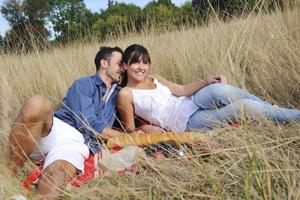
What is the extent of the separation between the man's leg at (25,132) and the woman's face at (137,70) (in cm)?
95

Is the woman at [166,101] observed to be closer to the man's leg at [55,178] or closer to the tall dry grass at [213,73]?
the tall dry grass at [213,73]

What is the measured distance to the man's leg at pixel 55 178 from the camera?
6.99 ft

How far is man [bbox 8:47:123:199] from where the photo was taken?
2.36m

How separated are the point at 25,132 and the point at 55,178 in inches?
11.4

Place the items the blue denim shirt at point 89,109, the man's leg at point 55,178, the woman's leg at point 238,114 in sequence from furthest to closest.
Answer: the blue denim shirt at point 89,109, the woman's leg at point 238,114, the man's leg at point 55,178

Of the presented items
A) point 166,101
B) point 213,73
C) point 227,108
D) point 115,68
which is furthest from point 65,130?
point 213,73

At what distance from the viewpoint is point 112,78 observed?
333 centimetres

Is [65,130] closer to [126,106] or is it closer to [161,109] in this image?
[126,106]

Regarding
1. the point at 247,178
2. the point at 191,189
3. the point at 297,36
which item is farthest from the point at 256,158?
the point at 297,36

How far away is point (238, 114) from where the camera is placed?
281 centimetres

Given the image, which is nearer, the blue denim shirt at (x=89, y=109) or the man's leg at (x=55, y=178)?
the man's leg at (x=55, y=178)

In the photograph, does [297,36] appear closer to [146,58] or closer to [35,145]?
[146,58]

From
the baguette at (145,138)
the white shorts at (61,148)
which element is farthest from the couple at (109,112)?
the baguette at (145,138)

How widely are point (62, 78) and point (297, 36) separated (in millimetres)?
2298
